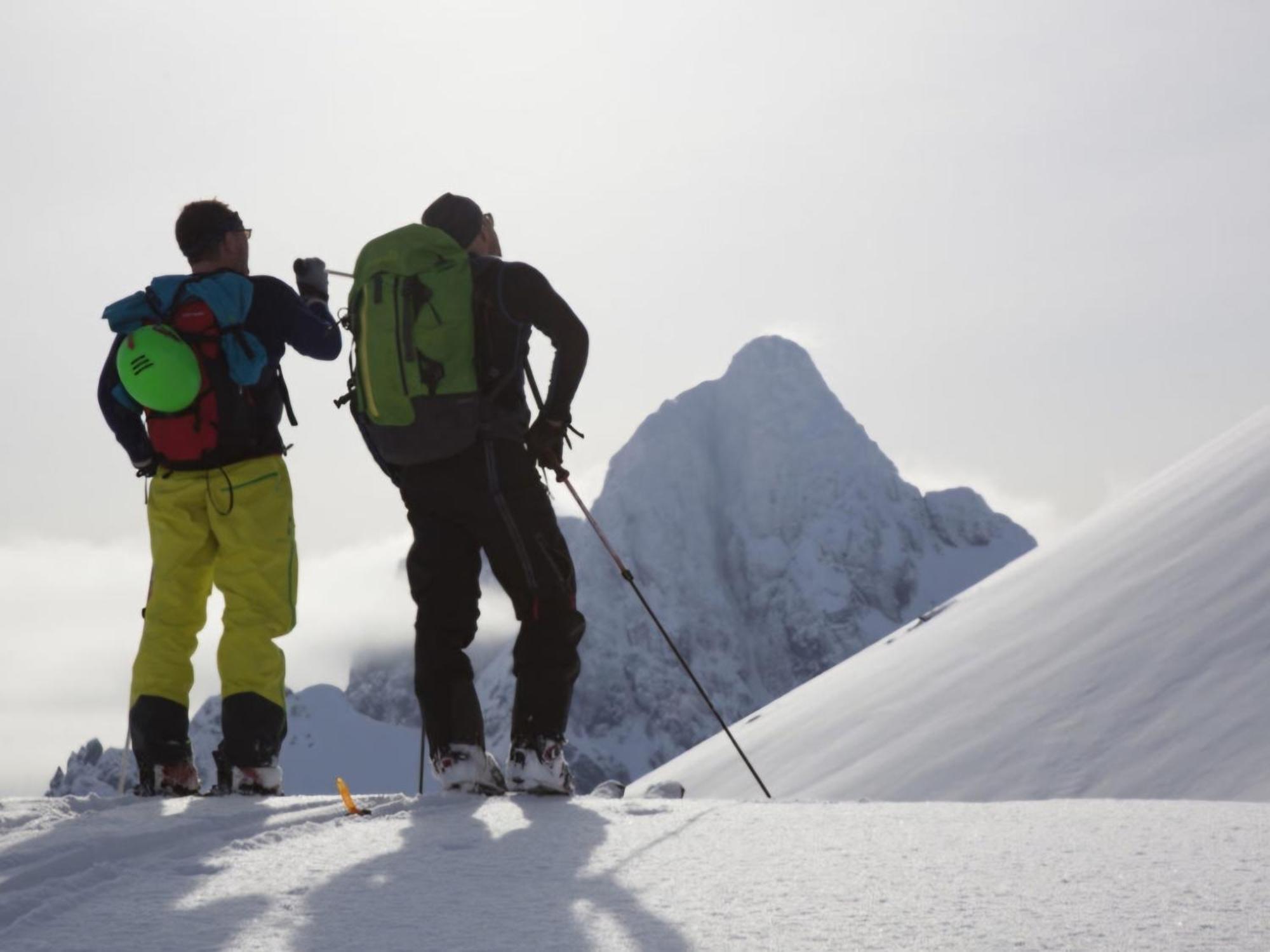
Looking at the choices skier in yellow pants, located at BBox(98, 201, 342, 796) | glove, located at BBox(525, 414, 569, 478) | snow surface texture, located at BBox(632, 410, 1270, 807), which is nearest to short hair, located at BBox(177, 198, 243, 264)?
skier in yellow pants, located at BBox(98, 201, 342, 796)

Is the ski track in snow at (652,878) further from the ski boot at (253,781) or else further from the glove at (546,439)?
the glove at (546,439)

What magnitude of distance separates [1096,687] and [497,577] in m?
3.41

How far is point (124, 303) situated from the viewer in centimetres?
483

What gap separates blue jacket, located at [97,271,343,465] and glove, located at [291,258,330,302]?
62 millimetres

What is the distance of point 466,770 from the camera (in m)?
4.55

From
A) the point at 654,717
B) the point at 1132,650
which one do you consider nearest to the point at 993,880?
the point at 1132,650

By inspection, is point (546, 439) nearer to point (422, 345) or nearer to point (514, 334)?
point (514, 334)

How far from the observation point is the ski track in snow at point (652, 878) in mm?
2379

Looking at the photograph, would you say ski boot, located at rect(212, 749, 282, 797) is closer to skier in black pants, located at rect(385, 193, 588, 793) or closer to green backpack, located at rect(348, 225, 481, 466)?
skier in black pants, located at rect(385, 193, 588, 793)

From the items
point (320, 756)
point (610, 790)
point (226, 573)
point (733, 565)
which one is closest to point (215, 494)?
point (226, 573)

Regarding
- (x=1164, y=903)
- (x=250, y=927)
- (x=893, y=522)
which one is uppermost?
(x=893, y=522)

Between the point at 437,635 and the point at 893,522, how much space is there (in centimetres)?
18604

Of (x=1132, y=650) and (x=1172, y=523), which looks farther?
(x=1172, y=523)

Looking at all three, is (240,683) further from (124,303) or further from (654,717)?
(654,717)
